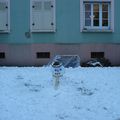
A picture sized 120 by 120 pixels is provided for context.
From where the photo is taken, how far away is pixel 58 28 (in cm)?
1952

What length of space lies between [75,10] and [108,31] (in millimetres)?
1646

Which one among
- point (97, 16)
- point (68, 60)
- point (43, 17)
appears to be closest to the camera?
point (68, 60)

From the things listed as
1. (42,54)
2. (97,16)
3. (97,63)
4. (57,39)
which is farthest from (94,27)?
(42,54)

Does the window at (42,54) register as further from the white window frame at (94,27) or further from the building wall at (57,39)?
the white window frame at (94,27)

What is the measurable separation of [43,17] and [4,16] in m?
1.64

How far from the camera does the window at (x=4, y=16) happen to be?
766 inches

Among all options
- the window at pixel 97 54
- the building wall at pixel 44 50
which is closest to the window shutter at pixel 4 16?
the building wall at pixel 44 50

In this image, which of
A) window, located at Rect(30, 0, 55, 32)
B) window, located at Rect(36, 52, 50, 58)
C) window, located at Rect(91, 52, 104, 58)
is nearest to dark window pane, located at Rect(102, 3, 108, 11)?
window, located at Rect(91, 52, 104, 58)

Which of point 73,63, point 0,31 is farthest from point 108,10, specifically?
point 0,31

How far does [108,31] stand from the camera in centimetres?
1955

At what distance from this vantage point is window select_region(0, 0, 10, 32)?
19453 millimetres

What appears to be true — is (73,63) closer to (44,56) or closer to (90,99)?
(44,56)

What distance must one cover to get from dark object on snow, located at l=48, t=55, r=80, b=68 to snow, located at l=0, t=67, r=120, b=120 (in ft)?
11.4

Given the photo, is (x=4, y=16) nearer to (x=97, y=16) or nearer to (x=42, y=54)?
(x=42, y=54)
